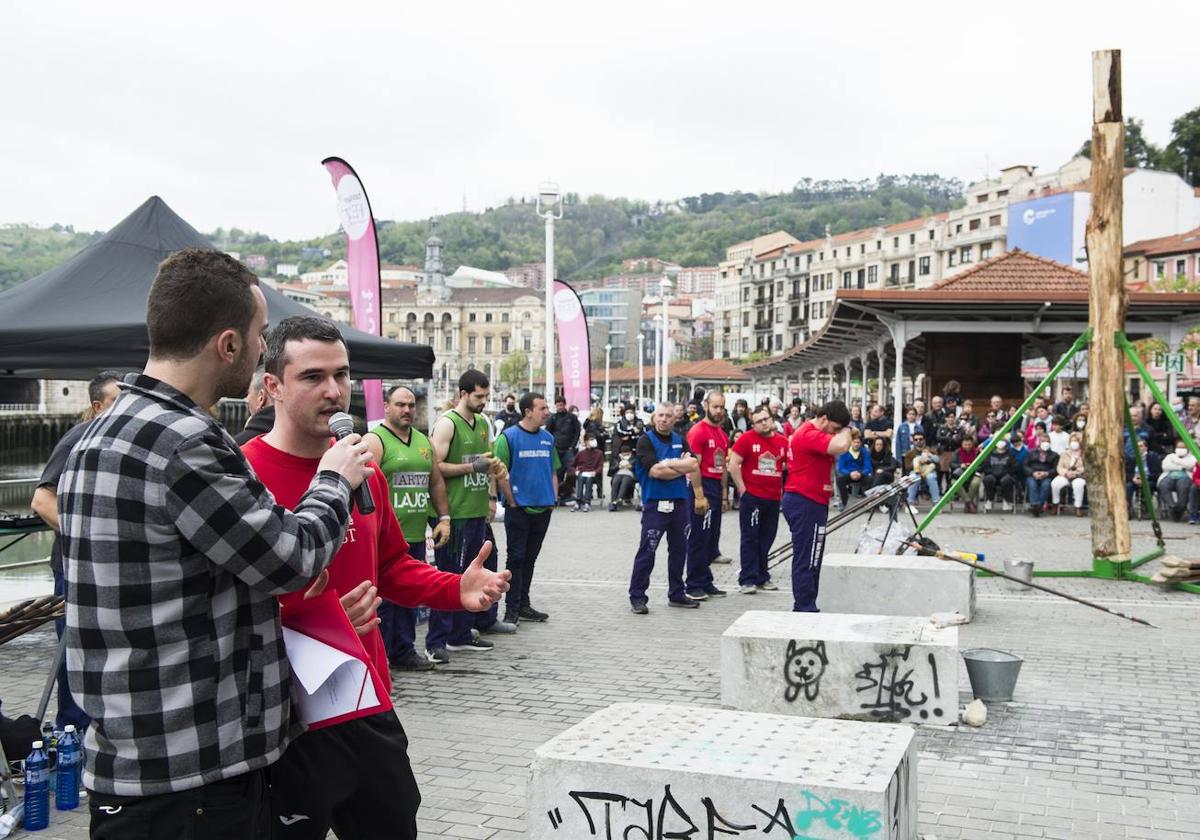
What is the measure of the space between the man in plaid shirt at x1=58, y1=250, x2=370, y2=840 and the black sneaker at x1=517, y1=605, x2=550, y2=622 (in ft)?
24.2

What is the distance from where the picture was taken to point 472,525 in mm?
8734

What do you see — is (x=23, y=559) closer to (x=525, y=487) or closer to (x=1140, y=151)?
(x=525, y=487)

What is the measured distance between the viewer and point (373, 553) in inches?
123

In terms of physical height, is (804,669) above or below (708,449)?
below

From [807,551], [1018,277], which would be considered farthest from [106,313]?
[1018,277]

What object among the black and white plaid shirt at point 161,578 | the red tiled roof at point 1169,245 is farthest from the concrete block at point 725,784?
the red tiled roof at point 1169,245

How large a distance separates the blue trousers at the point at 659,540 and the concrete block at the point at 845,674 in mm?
3406

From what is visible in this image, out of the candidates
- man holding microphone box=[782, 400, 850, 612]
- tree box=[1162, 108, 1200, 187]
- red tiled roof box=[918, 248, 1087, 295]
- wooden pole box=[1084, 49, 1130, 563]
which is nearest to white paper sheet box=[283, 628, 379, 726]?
man holding microphone box=[782, 400, 850, 612]

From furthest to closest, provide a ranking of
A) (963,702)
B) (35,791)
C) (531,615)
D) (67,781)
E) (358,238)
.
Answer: (358,238)
(531,615)
(963,702)
(67,781)
(35,791)

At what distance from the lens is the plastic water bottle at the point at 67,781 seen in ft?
16.5

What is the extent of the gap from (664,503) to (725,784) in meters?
6.70

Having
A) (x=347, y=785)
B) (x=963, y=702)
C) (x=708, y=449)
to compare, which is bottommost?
(x=963, y=702)

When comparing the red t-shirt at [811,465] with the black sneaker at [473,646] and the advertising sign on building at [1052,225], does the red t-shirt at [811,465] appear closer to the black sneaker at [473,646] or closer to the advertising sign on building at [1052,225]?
the black sneaker at [473,646]

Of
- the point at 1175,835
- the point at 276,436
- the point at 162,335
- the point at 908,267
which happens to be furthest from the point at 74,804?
the point at 908,267
